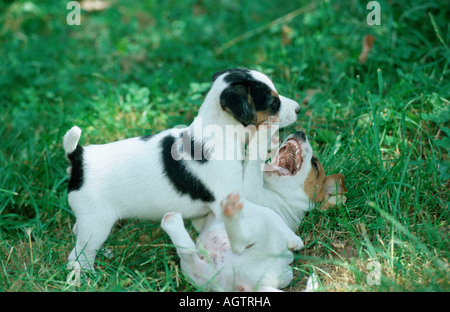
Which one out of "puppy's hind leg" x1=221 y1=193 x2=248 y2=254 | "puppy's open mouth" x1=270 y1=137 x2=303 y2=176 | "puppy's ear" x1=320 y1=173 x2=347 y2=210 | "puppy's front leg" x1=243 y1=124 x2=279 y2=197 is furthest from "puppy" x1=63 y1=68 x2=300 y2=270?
"puppy's ear" x1=320 y1=173 x2=347 y2=210

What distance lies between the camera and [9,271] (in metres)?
4.03

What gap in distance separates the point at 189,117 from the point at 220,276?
98.1 inches

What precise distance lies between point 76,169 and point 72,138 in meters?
0.26

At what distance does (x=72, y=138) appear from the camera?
378 cm

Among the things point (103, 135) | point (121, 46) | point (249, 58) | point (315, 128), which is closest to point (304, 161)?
point (315, 128)

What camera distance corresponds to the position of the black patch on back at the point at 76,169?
3.87 meters

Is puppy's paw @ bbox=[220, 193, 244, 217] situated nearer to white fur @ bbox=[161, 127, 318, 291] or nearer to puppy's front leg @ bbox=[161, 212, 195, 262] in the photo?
white fur @ bbox=[161, 127, 318, 291]

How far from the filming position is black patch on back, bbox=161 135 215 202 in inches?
150

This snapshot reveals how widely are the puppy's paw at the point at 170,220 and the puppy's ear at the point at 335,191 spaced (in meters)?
1.27

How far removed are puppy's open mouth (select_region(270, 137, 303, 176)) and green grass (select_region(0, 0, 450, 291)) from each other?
1.42 feet

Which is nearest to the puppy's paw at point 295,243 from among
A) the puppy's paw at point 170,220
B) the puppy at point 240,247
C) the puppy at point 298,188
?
the puppy at point 240,247

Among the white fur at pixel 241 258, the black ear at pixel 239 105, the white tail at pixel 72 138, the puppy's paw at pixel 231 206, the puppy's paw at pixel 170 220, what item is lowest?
the white fur at pixel 241 258

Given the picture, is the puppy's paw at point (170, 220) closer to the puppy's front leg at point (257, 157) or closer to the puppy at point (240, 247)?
the puppy at point (240, 247)

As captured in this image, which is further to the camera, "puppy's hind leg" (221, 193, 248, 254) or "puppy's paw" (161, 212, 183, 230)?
"puppy's paw" (161, 212, 183, 230)
